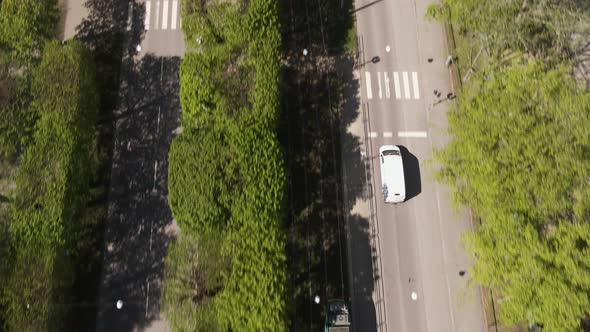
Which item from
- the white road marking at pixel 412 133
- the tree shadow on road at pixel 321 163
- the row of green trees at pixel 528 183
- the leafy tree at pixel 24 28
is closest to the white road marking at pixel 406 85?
the white road marking at pixel 412 133

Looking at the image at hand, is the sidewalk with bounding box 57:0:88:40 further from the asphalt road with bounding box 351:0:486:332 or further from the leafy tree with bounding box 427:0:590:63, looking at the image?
the leafy tree with bounding box 427:0:590:63

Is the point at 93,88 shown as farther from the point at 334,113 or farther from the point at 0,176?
the point at 334,113

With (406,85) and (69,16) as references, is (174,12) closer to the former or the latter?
(69,16)

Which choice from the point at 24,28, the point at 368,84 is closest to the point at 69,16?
the point at 24,28

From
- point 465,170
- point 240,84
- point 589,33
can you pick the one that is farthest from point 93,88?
point 589,33

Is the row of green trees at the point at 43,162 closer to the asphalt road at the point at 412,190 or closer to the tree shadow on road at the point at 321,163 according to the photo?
the tree shadow on road at the point at 321,163

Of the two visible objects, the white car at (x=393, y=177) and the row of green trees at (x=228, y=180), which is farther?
the white car at (x=393, y=177)

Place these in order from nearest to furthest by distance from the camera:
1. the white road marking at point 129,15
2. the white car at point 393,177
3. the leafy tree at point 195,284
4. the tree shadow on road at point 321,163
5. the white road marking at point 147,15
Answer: the leafy tree at point 195,284
the tree shadow on road at point 321,163
the white car at point 393,177
the white road marking at point 129,15
the white road marking at point 147,15

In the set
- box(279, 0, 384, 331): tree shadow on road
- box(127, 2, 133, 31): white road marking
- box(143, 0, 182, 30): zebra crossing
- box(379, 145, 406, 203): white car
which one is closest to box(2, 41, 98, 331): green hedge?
box(127, 2, 133, 31): white road marking
